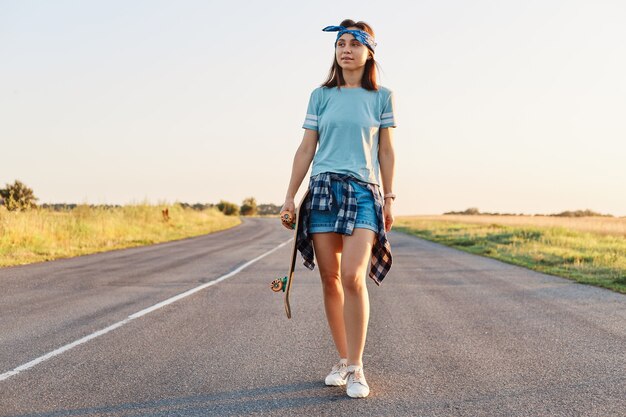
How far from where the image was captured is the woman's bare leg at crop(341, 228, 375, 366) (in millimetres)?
3816

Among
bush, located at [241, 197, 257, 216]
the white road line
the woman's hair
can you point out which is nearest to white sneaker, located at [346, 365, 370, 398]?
the woman's hair

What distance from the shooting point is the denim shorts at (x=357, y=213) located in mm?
3854

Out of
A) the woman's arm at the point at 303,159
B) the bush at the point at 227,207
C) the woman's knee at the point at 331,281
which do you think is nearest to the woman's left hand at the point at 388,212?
the woman's knee at the point at 331,281

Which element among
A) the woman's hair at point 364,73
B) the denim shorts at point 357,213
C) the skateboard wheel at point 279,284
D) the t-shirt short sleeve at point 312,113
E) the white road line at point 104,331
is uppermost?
the woman's hair at point 364,73

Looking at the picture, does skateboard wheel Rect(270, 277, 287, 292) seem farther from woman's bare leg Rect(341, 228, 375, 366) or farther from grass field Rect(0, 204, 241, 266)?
grass field Rect(0, 204, 241, 266)

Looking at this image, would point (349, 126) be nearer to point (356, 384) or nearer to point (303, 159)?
point (303, 159)

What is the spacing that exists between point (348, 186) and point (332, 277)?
0.63 metres

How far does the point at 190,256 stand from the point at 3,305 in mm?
8318

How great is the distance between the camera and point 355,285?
12.7 ft

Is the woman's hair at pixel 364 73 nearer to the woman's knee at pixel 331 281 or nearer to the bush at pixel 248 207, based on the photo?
the woman's knee at pixel 331 281

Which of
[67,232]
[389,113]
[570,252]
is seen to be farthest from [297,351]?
[67,232]

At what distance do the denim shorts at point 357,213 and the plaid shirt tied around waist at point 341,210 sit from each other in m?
0.02

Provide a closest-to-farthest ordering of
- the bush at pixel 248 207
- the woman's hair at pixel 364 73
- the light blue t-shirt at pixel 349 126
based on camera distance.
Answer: the light blue t-shirt at pixel 349 126
the woman's hair at pixel 364 73
the bush at pixel 248 207

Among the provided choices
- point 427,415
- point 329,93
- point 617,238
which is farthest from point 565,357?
point 617,238
